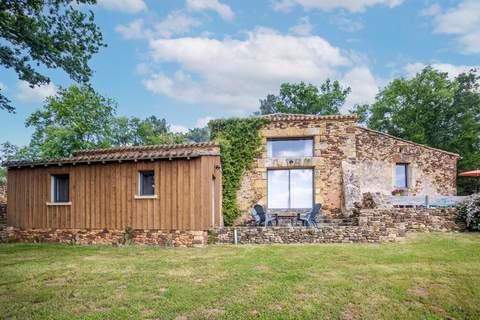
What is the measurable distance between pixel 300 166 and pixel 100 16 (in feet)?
32.6

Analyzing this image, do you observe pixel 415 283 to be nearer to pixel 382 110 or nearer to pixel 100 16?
pixel 100 16

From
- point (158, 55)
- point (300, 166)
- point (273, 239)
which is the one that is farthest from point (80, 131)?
point (273, 239)

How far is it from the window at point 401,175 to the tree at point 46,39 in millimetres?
16098

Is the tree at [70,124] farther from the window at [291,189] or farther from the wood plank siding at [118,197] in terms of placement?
the window at [291,189]

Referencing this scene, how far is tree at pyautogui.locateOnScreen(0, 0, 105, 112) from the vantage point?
8.80 meters

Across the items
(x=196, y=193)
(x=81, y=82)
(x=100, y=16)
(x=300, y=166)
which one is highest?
(x=100, y=16)

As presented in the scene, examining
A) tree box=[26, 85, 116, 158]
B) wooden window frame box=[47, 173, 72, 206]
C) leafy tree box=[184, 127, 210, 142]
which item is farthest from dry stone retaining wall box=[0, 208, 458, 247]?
leafy tree box=[184, 127, 210, 142]

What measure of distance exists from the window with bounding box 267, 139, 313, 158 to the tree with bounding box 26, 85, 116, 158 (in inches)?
660

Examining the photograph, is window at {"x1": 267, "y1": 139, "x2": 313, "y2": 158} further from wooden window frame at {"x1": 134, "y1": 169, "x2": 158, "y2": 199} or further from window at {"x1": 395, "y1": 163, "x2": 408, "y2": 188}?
window at {"x1": 395, "y1": 163, "x2": 408, "y2": 188}

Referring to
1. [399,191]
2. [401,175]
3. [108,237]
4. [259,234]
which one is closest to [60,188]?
[108,237]

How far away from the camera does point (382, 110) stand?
29.6 m

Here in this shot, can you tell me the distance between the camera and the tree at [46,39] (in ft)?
28.9

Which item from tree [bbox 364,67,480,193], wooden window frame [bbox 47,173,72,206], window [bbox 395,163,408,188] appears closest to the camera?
wooden window frame [bbox 47,173,72,206]

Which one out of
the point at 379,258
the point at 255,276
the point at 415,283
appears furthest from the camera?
the point at 379,258
